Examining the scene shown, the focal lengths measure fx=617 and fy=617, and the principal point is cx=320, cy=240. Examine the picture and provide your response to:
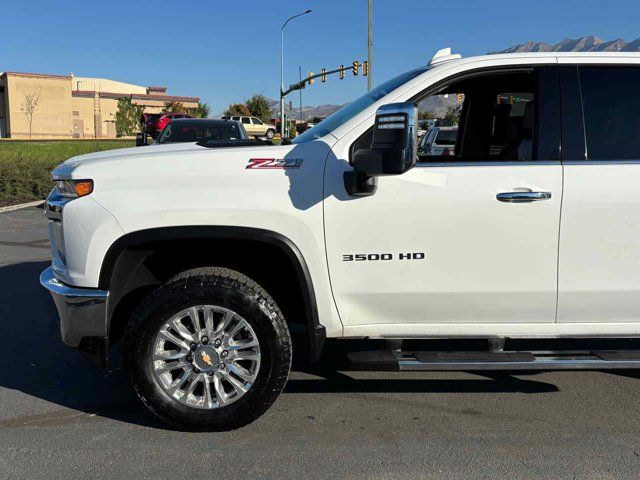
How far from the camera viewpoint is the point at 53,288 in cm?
347

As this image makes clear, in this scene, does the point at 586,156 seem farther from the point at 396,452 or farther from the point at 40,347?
the point at 40,347

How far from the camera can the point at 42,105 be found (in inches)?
2847

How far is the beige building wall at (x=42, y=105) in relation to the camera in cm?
7038

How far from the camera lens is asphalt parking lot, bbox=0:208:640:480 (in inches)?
124

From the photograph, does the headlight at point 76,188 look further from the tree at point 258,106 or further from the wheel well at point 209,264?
the tree at point 258,106

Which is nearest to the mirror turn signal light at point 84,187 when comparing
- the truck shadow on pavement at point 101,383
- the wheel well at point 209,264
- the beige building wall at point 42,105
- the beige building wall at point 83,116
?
the wheel well at point 209,264

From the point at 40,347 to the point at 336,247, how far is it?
293cm

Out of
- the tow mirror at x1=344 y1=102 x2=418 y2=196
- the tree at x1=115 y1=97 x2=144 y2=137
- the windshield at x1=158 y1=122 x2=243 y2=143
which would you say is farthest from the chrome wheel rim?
the tree at x1=115 y1=97 x2=144 y2=137

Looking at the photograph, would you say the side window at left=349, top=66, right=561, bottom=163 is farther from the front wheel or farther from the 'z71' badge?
the front wheel

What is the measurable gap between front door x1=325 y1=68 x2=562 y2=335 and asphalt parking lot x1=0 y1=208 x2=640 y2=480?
2.02 ft

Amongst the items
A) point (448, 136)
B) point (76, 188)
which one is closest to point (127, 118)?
point (448, 136)

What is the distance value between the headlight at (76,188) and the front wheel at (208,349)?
665mm

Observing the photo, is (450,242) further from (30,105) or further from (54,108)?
(54,108)

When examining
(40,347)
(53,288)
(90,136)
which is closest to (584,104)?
(53,288)
